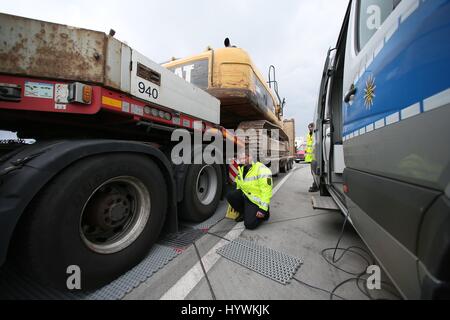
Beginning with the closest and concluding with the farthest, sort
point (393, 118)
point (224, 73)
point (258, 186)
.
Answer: point (393, 118) → point (258, 186) → point (224, 73)

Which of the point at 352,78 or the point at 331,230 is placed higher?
the point at 352,78

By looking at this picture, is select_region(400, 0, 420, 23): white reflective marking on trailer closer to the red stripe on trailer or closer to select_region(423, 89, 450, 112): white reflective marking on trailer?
select_region(423, 89, 450, 112): white reflective marking on trailer

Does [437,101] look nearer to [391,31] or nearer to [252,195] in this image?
[391,31]

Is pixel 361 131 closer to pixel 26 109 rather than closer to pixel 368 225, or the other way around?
pixel 368 225

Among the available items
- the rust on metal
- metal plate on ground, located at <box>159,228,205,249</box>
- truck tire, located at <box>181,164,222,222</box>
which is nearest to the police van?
metal plate on ground, located at <box>159,228,205,249</box>

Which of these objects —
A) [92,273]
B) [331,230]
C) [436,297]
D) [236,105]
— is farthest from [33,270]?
[236,105]

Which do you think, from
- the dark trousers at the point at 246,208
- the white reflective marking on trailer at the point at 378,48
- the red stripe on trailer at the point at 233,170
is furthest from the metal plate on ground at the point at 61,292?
the white reflective marking on trailer at the point at 378,48

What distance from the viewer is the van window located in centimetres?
127

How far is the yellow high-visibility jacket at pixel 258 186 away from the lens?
2875 mm

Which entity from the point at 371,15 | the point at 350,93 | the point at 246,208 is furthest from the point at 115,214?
the point at 371,15

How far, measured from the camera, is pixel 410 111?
34.4 inches

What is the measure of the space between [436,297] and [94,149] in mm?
2053

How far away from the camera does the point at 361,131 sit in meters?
1.43

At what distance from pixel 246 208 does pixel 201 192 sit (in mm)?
820
